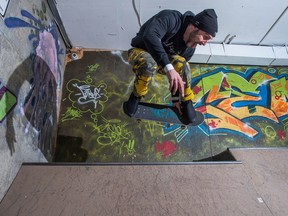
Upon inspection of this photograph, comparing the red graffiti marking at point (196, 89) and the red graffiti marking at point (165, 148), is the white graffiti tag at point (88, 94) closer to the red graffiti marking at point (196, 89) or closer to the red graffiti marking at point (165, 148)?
the red graffiti marking at point (165, 148)

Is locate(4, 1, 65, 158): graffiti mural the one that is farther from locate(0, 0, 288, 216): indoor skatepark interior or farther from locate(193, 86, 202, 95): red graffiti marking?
locate(193, 86, 202, 95): red graffiti marking

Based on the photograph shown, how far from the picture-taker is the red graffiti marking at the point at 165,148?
171 inches

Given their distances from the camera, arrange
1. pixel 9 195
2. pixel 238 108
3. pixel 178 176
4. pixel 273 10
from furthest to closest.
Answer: pixel 238 108 → pixel 273 10 → pixel 178 176 → pixel 9 195

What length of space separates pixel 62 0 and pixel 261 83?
4.62 m

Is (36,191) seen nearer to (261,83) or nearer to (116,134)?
(116,134)

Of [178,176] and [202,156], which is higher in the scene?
[178,176]

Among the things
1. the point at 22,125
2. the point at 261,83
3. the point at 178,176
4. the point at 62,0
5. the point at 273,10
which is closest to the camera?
the point at 178,176

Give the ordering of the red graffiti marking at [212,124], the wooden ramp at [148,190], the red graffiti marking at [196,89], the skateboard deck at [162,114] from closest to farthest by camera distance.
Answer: the wooden ramp at [148,190] → the skateboard deck at [162,114] → the red graffiti marking at [212,124] → the red graffiti marking at [196,89]

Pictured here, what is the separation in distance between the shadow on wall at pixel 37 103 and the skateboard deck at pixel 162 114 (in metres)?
1.48

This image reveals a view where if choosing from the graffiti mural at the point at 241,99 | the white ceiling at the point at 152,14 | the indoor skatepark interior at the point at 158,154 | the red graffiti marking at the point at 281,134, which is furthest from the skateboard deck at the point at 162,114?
→ the red graffiti marking at the point at 281,134

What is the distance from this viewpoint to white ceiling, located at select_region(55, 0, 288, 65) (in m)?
4.33

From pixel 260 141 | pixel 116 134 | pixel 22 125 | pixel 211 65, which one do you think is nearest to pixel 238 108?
pixel 260 141

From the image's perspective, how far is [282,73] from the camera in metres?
5.49

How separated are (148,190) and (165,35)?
182 centimetres
